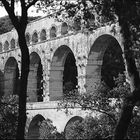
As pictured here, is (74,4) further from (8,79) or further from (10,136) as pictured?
(8,79)

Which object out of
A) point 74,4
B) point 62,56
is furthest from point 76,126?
point 62,56

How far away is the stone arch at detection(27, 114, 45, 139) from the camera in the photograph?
93.2 ft

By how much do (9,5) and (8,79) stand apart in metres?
24.8

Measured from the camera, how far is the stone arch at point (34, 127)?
28422 millimetres

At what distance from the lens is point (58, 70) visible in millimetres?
28625

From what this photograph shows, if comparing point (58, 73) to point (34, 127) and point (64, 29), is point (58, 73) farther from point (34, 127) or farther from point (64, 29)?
point (34, 127)

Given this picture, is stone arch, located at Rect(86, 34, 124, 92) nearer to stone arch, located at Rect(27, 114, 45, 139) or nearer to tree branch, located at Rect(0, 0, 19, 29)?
stone arch, located at Rect(27, 114, 45, 139)

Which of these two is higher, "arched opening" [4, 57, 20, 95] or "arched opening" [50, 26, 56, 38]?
"arched opening" [50, 26, 56, 38]

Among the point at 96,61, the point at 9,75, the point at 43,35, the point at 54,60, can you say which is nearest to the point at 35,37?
the point at 43,35

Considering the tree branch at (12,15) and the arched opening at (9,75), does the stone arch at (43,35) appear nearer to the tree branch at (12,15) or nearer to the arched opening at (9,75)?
the arched opening at (9,75)

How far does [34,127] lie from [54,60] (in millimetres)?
4958

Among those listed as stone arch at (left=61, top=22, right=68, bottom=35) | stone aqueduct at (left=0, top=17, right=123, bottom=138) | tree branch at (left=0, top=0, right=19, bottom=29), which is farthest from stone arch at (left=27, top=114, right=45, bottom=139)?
Answer: tree branch at (left=0, top=0, right=19, bottom=29)

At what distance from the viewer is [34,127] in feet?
94.2

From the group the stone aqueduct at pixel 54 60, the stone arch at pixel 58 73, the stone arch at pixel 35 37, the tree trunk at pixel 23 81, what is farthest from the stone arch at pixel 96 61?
the tree trunk at pixel 23 81
